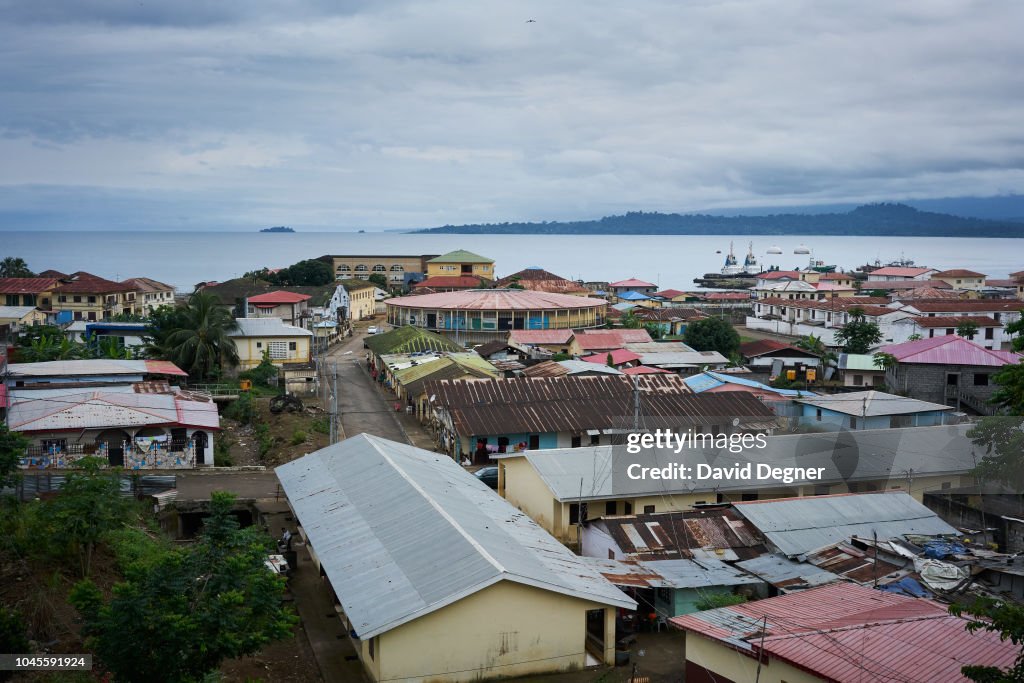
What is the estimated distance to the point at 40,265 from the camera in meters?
155

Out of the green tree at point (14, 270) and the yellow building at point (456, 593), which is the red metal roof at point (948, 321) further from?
the green tree at point (14, 270)

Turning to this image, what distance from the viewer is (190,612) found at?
10273mm

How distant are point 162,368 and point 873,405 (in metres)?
24.7

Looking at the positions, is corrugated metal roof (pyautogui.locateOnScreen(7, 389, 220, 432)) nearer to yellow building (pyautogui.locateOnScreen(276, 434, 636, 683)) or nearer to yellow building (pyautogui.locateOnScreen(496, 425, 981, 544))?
yellow building (pyautogui.locateOnScreen(276, 434, 636, 683))

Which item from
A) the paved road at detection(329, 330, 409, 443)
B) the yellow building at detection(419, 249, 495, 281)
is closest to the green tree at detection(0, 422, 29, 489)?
the paved road at detection(329, 330, 409, 443)

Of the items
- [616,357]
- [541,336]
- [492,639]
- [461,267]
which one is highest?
[461,267]

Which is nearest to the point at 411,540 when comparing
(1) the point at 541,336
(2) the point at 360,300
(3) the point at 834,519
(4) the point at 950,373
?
(3) the point at 834,519

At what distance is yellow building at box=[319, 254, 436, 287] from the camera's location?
303 ft

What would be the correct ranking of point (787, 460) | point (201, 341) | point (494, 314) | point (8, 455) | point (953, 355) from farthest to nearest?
point (494, 314), point (201, 341), point (953, 355), point (787, 460), point (8, 455)

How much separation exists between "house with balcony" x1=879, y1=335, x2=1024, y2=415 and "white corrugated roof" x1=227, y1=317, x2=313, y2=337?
82.8 ft

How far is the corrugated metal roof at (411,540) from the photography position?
13.1 meters

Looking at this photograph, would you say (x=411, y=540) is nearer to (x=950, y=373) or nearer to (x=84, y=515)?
(x=84, y=515)

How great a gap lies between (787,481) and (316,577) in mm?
10557

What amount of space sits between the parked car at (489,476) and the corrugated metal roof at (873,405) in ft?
39.7
